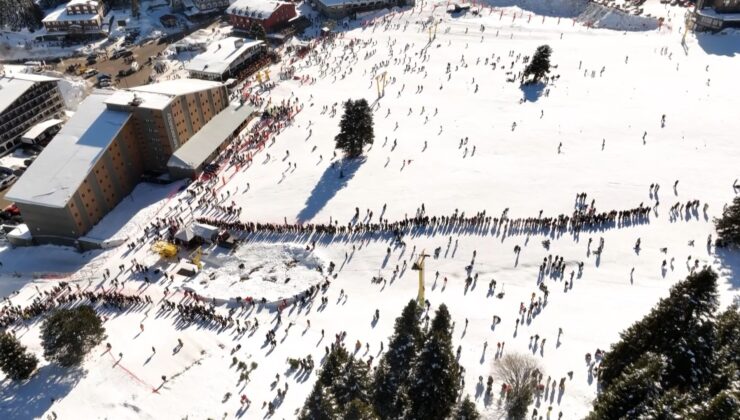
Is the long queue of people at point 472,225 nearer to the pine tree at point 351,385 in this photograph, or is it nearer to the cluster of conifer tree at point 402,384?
the cluster of conifer tree at point 402,384

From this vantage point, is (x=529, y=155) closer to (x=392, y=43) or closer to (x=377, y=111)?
(x=377, y=111)

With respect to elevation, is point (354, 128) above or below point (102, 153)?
below

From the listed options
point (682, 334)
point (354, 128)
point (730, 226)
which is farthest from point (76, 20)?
point (682, 334)

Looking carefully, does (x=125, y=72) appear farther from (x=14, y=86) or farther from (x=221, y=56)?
(x=14, y=86)

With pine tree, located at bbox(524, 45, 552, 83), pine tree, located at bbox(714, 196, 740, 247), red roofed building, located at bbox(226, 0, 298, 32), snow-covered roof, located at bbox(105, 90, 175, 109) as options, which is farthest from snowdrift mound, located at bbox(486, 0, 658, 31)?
snow-covered roof, located at bbox(105, 90, 175, 109)

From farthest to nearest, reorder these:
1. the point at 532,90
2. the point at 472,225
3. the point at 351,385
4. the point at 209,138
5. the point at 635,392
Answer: the point at 532,90 → the point at 209,138 → the point at 472,225 → the point at 351,385 → the point at 635,392

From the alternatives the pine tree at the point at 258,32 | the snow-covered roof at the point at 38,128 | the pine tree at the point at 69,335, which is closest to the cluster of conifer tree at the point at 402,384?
the pine tree at the point at 69,335

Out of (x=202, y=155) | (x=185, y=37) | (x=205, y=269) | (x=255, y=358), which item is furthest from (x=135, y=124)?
(x=185, y=37)
